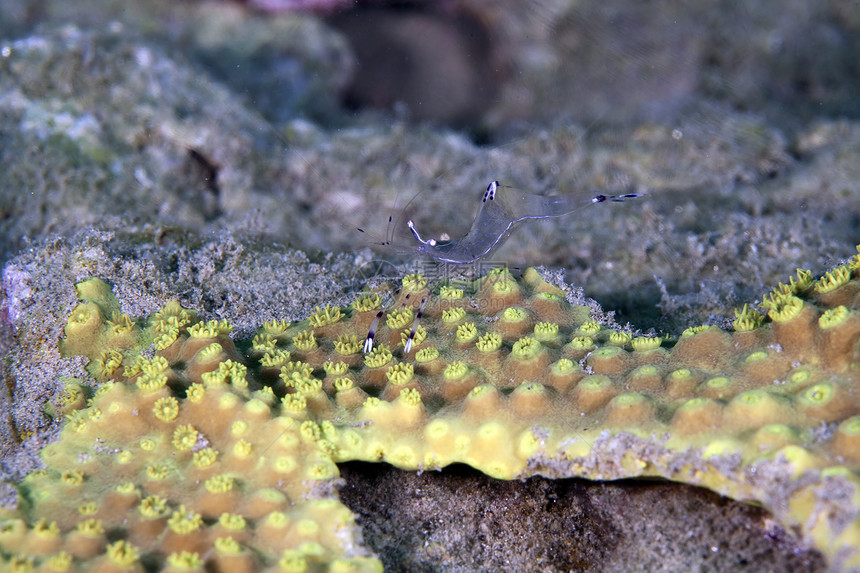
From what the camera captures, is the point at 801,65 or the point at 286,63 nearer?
the point at 286,63

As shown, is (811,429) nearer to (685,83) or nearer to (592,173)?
(592,173)

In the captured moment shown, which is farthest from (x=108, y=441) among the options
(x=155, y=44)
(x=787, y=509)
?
(x=155, y=44)

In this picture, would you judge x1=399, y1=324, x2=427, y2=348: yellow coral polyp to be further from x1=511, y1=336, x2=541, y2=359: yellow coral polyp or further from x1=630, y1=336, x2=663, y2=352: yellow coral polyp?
x1=630, y1=336, x2=663, y2=352: yellow coral polyp

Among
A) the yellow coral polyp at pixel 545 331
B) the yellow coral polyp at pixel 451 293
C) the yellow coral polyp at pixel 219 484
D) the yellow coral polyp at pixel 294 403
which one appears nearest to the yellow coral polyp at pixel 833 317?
the yellow coral polyp at pixel 545 331

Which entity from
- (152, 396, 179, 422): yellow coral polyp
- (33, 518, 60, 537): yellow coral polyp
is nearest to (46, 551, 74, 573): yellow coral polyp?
(33, 518, 60, 537): yellow coral polyp

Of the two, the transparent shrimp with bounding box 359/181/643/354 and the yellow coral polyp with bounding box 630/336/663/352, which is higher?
the transparent shrimp with bounding box 359/181/643/354

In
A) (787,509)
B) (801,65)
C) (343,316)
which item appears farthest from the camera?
(801,65)
